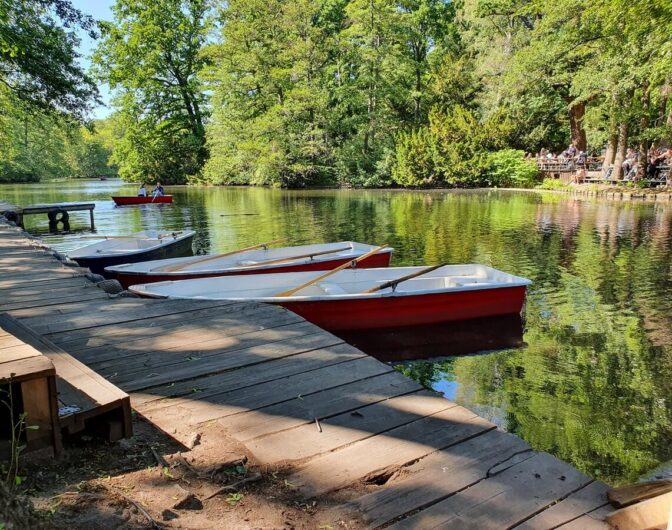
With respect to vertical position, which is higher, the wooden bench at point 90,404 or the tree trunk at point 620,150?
the tree trunk at point 620,150

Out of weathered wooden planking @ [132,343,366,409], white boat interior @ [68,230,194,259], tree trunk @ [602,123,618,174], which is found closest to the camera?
weathered wooden planking @ [132,343,366,409]

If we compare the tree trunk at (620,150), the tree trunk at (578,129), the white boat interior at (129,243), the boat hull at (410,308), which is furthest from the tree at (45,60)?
the tree trunk at (578,129)

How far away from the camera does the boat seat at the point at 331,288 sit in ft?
24.3

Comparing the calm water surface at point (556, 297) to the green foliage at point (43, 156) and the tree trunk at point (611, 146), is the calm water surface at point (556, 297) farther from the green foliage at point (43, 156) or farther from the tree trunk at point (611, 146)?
the green foliage at point (43, 156)

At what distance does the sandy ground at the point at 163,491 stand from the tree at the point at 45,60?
15446 millimetres

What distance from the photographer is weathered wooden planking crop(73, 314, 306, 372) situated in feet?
11.7

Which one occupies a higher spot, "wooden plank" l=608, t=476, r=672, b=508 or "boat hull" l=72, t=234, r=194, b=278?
"wooden plank" l=608, t=476, r=672, b=508

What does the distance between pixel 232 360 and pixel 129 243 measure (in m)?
8.89

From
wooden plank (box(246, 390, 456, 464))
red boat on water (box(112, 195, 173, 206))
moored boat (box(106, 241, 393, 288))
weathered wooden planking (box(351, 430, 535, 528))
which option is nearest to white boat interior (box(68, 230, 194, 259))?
moored boat (box(106, 241, 393, 288))

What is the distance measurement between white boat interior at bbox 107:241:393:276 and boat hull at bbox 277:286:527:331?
230 cm

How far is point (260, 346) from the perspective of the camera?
3.93 metres

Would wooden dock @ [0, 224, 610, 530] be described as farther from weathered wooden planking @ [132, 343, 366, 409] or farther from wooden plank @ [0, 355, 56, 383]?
wooden plank @ [0, 355, 56, 383]

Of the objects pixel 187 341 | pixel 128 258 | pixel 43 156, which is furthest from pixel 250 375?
pixel 43 156

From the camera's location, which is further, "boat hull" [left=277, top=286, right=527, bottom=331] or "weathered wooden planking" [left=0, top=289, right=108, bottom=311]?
"boat hull" [left=277, top=286, right=527, bottom=331]
